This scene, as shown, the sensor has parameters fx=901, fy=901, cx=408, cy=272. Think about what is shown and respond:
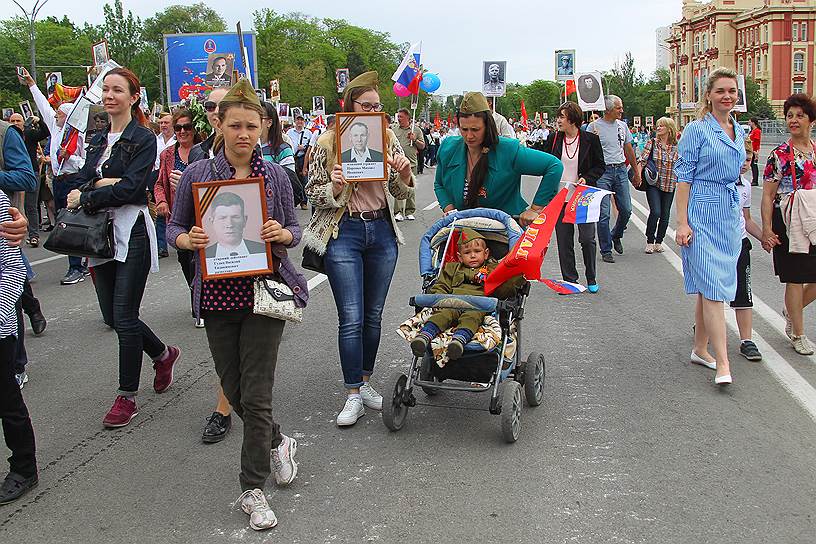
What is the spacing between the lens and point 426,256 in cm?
556

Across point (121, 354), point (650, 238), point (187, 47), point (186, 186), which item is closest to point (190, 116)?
point (121, 354)

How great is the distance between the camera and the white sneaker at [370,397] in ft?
18.6

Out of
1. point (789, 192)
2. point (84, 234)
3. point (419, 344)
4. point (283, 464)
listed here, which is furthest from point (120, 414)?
point (789, 192)

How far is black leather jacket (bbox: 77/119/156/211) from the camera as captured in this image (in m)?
5.37

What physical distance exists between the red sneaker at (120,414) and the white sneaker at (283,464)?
145 centimetres

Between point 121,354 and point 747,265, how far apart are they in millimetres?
4633

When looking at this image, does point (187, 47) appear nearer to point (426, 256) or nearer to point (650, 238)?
point (650, 238)

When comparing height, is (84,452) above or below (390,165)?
below

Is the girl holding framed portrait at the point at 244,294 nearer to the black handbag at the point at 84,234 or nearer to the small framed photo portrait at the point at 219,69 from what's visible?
the black handbag at the point at 84,234

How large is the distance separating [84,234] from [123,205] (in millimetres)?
295

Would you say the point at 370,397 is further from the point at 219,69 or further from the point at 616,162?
the point at 219,69

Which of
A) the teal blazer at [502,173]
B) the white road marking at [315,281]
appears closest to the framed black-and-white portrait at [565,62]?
the white road marking at [315,281]

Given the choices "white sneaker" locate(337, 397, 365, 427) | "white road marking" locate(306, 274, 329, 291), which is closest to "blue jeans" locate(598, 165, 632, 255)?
"white road marking" locate(306, 274, 329, 291)

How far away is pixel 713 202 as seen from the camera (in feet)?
20.1
